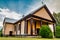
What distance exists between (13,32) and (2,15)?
3.99 m

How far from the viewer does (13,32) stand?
2100 cm

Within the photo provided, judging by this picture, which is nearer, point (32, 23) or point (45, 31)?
point (45, 31)

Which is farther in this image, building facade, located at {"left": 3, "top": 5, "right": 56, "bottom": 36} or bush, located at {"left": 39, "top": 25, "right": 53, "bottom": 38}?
building facade, located at {"left": 3, "top": 5, "right": 56, "bottom": 36}

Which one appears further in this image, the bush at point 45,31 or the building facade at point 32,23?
the building facade at point 32,23

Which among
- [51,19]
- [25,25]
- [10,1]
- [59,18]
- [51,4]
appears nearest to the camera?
[25,25]

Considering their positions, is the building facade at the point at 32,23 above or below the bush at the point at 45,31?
above

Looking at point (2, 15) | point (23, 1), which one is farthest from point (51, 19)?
point (2, 15)

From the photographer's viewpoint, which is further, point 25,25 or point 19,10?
point 19,10

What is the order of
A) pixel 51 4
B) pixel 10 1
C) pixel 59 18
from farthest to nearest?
pixel 59 18
pixel 51 4
pixel 10 1

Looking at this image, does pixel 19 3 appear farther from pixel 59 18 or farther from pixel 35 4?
pixel 59 18

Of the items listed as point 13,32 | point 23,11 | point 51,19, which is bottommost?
point 13,32

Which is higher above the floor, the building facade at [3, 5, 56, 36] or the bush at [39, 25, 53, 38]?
the building facade at [3, 5, 56, 36]

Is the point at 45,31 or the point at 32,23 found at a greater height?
the point at 32,23

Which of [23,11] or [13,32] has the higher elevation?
[23,11]
